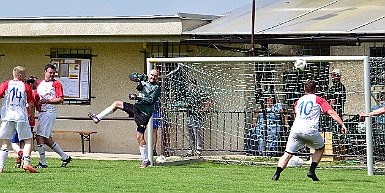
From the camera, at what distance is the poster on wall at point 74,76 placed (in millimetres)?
25281

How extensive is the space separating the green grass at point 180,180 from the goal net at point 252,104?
1.13 meters

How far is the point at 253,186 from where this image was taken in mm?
14898

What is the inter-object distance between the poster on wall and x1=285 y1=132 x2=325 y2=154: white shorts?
33.7 ft

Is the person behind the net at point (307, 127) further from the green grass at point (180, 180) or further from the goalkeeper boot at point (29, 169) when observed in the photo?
the goalkeeper boot at point (29, 169)

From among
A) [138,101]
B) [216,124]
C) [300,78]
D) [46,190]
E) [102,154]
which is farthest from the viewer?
[102,154]

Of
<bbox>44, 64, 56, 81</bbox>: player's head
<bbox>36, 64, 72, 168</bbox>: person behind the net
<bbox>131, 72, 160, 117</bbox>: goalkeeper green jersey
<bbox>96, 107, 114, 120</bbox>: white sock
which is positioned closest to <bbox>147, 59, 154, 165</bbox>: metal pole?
<bbox>131, 72, 160, 117</bbox>: goalkeeper green jersey

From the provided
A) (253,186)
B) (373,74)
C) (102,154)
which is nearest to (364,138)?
(373,74)

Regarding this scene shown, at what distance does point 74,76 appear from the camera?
25.3 m

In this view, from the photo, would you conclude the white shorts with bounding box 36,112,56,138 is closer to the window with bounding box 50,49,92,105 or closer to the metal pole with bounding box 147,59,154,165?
the metal pole with bounding box 147,59,154,165

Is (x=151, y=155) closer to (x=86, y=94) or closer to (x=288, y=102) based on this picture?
(x=288, y=102)

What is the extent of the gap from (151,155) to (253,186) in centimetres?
497

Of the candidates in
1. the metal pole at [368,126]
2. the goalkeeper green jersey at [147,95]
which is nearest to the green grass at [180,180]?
the metal pole at [368,126]

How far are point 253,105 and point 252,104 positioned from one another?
0.10ft

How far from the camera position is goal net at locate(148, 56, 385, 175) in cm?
1969
